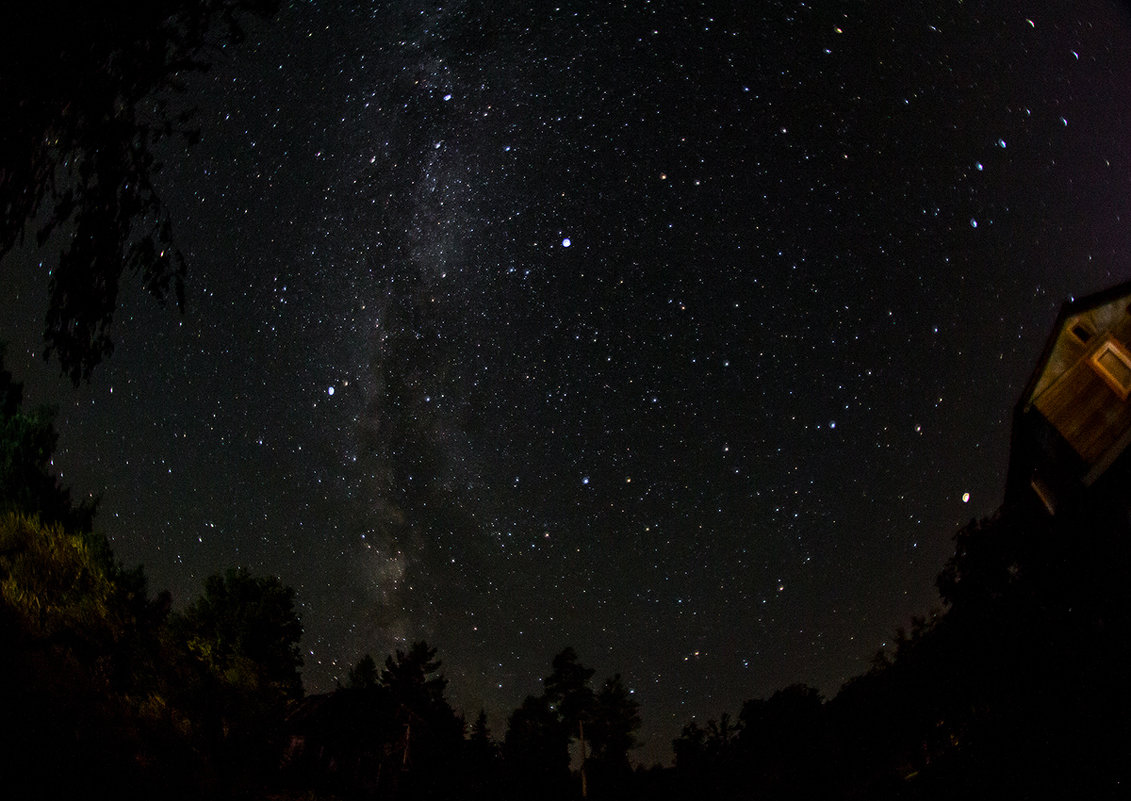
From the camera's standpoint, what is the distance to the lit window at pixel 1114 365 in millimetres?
13086

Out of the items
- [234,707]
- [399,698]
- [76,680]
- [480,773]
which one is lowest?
[76,680]

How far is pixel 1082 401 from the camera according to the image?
14188 mm

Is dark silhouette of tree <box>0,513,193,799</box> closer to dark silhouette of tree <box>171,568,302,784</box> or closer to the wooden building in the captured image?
dark silhouette of tree <box>171,568,302,784</box>

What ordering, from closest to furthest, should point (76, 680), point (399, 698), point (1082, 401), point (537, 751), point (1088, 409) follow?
point (76, 680) → point (1088, 409) → point (1082, 401) → point (399, 698) → point (537, 751)

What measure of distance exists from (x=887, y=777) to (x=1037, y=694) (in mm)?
9374

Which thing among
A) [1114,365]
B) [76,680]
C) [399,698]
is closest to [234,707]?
[76,680]

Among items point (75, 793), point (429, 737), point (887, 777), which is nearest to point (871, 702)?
point (887, 777)

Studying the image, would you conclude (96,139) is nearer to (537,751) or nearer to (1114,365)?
(1114,365)

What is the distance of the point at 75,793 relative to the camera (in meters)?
2.99

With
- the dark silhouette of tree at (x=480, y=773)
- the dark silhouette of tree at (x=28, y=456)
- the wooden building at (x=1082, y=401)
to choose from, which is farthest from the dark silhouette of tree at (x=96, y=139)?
the dark silhouette of tree at (x=480, y=773)

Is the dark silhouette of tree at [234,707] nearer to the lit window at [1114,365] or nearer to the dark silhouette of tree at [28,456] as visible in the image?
the dark silhouette of tree at [28,456]

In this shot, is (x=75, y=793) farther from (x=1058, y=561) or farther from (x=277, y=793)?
(x=1058, y=561)

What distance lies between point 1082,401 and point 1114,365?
1.22 m

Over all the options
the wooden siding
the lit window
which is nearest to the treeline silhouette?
the wooden siding
